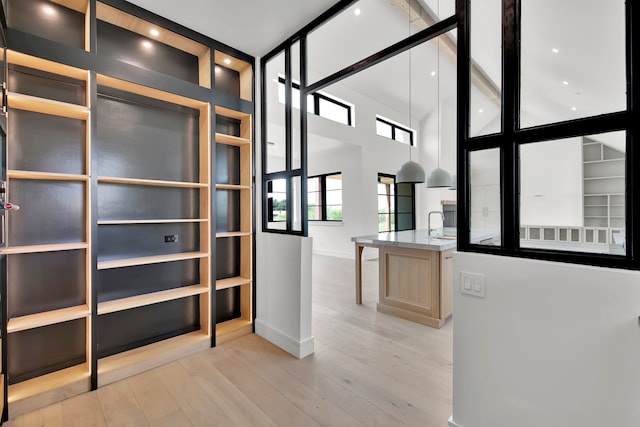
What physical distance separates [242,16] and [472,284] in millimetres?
2658

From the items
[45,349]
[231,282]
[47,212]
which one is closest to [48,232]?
[47,212]

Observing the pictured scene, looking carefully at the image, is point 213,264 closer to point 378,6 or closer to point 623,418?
point 623,418

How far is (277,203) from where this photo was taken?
3.03 meters

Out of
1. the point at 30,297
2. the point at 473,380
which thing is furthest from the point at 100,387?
the point at 473,380

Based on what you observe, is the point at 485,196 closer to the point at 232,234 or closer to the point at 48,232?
the point at 232,234

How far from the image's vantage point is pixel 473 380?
5.14 ft

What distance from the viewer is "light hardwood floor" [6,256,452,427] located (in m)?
1.84

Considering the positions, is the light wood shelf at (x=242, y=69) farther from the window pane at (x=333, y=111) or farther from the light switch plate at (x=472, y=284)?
the window pane at (x=333, y=111)

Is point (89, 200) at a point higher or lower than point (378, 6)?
lower

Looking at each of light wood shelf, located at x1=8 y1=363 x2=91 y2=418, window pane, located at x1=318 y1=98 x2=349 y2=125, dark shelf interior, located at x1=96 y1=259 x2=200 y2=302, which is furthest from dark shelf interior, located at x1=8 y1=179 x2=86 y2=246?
window pane, located at x1=318 y1=98 x2=349 y2=125

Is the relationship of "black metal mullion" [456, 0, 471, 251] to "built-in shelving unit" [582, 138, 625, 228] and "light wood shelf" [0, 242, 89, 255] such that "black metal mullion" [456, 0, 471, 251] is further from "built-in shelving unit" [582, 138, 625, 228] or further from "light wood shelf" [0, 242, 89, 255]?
"light wood shelf" [0, 242, 89, 255]

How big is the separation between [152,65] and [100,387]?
268 centimetres

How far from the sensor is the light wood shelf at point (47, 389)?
1.88 meters

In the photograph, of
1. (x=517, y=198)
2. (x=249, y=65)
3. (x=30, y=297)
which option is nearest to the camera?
(x=517, y=198)
